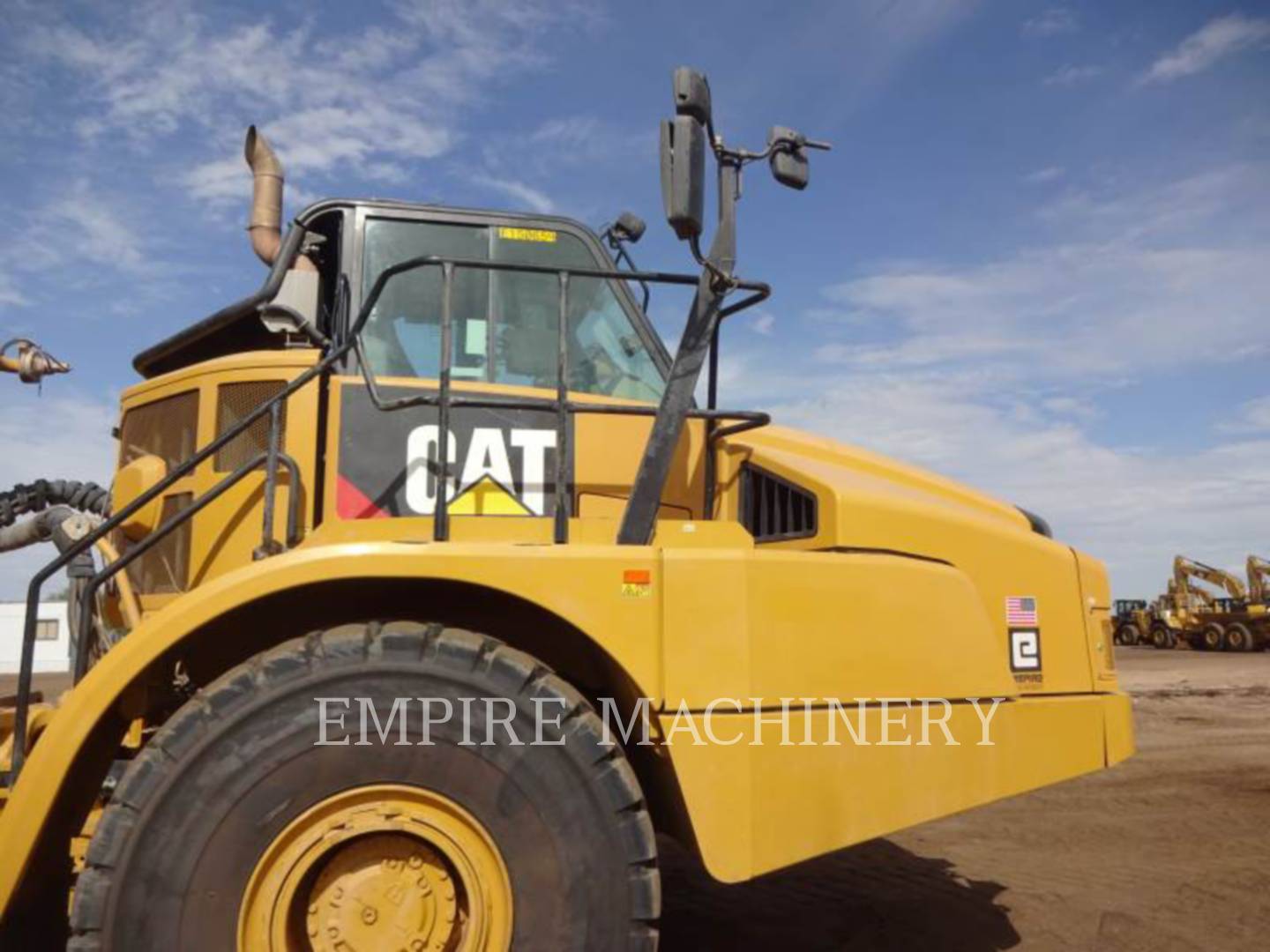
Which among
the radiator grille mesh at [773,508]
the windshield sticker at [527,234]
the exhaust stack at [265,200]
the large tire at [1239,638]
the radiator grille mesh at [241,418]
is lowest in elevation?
the large tire at [1239,638]

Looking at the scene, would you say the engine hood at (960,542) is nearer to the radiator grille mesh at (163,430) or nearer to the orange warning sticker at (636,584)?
the orange warning sticker at (636,584)

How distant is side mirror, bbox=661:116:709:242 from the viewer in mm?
3338

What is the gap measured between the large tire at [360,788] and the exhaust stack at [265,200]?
267 cm

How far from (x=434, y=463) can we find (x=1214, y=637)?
125 feet

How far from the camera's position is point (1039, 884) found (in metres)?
5.80

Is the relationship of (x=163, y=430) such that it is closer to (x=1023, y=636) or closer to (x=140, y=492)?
(x=140, y=492)

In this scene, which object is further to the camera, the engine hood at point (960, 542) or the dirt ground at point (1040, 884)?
the dirt ground at point (1040, 884)

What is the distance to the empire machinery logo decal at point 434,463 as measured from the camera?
12.3ft

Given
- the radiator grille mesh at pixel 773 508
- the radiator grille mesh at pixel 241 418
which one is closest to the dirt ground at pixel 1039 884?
the radiator grille mesh at pixel 773 508

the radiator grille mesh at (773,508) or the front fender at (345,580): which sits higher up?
the radiator grille mesh at (773,508)

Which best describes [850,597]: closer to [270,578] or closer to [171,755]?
[270,578]

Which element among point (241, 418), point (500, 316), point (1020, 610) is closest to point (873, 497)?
point (1020, 610)

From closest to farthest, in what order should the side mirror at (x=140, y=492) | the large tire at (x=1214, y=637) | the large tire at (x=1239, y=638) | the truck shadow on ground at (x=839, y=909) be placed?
1. the side mirror at (x=140, y=492)
2. the truck shadow on ground at (x=839, y=909)
3. the large tire at (x=1239, y=638)
4. the large tire at (x=1214, y=637)

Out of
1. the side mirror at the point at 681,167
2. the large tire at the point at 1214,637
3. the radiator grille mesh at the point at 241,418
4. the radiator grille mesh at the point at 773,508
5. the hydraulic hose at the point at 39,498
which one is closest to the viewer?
the side mirror at the point at 681,167
